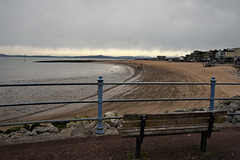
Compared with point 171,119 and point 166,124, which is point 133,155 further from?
point 171,119

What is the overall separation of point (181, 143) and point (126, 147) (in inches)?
46.8

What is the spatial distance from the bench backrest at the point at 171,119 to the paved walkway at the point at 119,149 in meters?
0.65

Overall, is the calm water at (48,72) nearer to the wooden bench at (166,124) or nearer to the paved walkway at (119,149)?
the paved walkway at (119,149)

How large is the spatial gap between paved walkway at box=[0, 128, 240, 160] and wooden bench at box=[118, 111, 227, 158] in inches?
17.8

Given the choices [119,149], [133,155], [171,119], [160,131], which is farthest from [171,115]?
[119,149]

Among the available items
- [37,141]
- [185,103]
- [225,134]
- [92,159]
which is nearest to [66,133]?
[37,141]

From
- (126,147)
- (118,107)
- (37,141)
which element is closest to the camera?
(126,147)

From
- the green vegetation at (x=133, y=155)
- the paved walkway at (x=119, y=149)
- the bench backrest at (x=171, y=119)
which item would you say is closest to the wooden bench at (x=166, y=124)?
the bench backrest at (x=171, y=119)

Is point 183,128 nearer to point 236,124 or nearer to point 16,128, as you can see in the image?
point 236,124

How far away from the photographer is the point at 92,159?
3291mm

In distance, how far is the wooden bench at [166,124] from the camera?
307 centimetres

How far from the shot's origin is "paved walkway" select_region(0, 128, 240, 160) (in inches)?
134

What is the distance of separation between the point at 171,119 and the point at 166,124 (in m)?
0.12

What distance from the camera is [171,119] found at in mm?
3170
